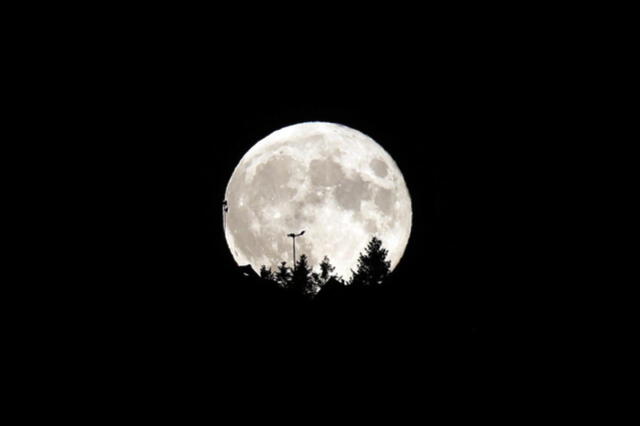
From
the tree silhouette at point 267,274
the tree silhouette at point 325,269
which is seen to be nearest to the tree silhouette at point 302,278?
the tree silhouette at point 325,269

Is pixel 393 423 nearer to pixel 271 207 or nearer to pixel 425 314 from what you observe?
pixel 425 314

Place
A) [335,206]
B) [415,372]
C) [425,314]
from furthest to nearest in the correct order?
[335,206]
[425,314]
[415,372]

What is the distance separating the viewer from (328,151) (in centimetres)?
2567

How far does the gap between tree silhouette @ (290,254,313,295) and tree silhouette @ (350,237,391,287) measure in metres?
1.51

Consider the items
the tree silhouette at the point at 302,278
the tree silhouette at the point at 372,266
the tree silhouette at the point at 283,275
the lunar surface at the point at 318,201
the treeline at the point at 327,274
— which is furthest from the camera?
the lunar surface at the point at 318,201

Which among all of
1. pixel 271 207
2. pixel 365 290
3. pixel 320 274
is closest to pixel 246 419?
pixel 365 290

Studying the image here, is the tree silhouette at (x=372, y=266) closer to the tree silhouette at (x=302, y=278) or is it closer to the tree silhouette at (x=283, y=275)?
the tree silhouette at (x=302, y=278)

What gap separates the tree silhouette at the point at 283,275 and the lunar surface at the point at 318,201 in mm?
306

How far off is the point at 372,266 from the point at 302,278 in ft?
Result: 8.55

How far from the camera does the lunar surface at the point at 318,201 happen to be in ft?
81.8

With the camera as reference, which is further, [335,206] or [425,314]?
[335,206]

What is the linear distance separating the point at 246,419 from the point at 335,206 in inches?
398

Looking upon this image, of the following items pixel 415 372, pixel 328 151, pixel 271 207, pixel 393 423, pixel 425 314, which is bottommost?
pixel 393 423

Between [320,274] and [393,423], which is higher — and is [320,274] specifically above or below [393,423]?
above
